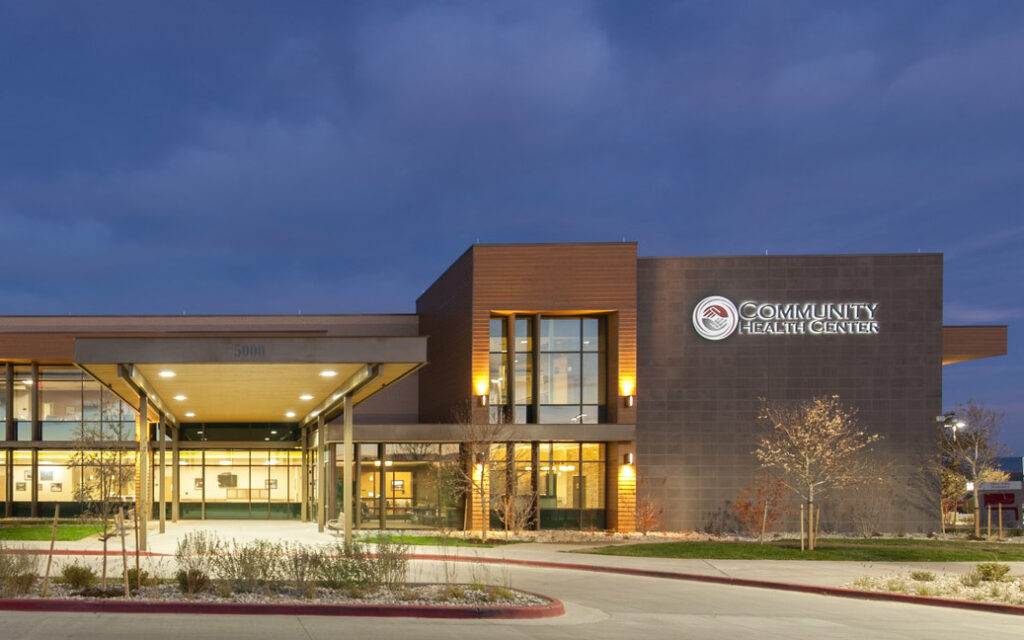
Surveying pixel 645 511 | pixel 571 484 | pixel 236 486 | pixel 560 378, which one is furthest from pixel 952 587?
pixel 236 486

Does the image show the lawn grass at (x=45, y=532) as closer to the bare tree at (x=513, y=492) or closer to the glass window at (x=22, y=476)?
the glass window at (x=22, y=476)

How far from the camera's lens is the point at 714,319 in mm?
35781

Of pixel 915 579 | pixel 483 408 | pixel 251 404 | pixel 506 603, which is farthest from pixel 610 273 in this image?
pixel 506 603

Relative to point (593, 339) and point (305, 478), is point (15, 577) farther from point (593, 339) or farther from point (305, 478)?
point (305, 478)

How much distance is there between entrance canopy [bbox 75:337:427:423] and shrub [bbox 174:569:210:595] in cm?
631

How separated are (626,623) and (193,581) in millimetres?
6566

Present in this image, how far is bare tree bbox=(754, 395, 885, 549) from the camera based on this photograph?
109 ft

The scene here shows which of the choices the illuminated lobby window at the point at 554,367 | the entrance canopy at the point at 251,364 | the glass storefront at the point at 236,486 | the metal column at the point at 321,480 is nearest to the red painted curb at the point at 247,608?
the entrance canopy at the point at 251,364

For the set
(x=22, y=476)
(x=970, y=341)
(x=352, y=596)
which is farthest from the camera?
(x=22, y=476)

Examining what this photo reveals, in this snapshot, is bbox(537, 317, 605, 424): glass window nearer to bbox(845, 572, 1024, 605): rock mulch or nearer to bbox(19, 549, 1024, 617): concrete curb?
bbox(19, 549, 1024, 617): concrete curb

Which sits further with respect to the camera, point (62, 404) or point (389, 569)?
point (62, 404)

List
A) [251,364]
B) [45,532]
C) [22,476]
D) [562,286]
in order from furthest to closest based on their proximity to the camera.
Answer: [22,476] → [562,286] → [45,532] → [251,364]

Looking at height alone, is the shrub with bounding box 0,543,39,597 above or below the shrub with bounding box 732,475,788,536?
above

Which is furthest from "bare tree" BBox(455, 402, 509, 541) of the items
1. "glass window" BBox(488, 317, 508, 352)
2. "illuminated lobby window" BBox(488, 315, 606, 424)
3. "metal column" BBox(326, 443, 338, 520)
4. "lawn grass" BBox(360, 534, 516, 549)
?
"metal column" BBox(326, 443, 338, 520)
